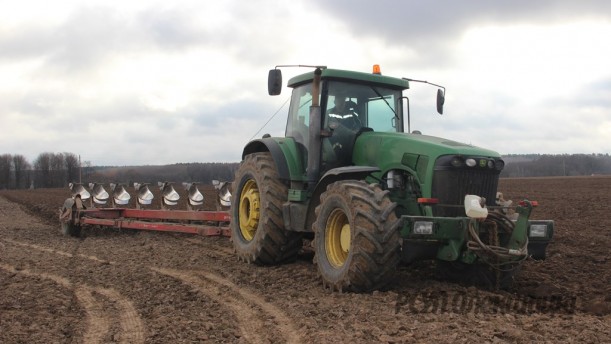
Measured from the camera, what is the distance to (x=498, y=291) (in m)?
6.25

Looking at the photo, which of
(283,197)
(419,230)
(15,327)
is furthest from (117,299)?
(419,230)

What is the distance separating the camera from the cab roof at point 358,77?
23.7 feet

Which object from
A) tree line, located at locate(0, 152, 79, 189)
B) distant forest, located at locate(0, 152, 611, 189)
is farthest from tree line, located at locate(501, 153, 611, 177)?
tree line, located at locate(0, 152, 79, 189)

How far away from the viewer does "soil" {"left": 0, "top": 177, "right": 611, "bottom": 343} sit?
14.4ft

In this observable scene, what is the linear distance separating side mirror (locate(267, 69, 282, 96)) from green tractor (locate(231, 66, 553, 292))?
0.01 metres

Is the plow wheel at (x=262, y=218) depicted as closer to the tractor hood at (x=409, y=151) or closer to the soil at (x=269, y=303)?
the soil at (x=269, y=303)

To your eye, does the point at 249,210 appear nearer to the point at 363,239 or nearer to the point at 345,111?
the point at 345,111

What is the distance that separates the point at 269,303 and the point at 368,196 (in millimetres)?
1409

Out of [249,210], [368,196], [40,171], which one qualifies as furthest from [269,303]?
[40,171]

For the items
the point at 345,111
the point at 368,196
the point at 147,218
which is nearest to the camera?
the point at 368,196

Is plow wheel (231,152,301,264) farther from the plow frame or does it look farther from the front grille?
the front grille

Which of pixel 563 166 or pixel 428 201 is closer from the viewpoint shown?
pixel 428 201

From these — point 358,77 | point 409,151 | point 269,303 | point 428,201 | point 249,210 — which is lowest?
point 269,303

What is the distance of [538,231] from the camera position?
20.1 ft
